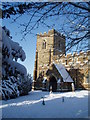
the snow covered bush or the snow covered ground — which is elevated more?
the snow covered bush

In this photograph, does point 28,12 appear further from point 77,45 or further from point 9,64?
point 9,64

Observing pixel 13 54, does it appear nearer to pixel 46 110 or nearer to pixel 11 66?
pixel 11 66

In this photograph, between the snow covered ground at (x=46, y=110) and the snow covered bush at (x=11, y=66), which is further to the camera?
the snow covered bush at (x=11, y=66)

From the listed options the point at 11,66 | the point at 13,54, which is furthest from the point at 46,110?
the point at 13,54

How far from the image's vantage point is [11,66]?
7.87 meters

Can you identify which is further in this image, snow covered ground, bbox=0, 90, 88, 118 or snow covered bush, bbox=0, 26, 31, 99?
snow covered bush, bbox=0, 26, 31, 99

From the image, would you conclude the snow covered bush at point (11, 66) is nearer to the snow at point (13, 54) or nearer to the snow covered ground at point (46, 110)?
the snow at point (13, 54)

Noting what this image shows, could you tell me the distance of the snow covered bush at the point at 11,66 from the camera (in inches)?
270

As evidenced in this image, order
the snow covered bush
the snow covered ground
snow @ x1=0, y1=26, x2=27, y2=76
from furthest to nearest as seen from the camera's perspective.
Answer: snow @ x1=0, y1=26, x2=27, y2=76 → the snow covered bush → the snow covered ground

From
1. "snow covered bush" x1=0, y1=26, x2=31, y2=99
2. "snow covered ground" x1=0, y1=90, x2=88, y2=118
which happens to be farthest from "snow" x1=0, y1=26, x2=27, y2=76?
"snow covered ground" x1=0, y1=90, x2=88, y2=118

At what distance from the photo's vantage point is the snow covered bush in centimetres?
685

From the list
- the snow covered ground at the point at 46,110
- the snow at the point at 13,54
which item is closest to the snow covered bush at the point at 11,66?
the snow at the point at 13,54

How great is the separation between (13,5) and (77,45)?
8.85 feet

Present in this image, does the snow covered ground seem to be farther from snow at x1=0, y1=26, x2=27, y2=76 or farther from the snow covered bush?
snow at x1=0, y1=26, x2=27, y2=76
